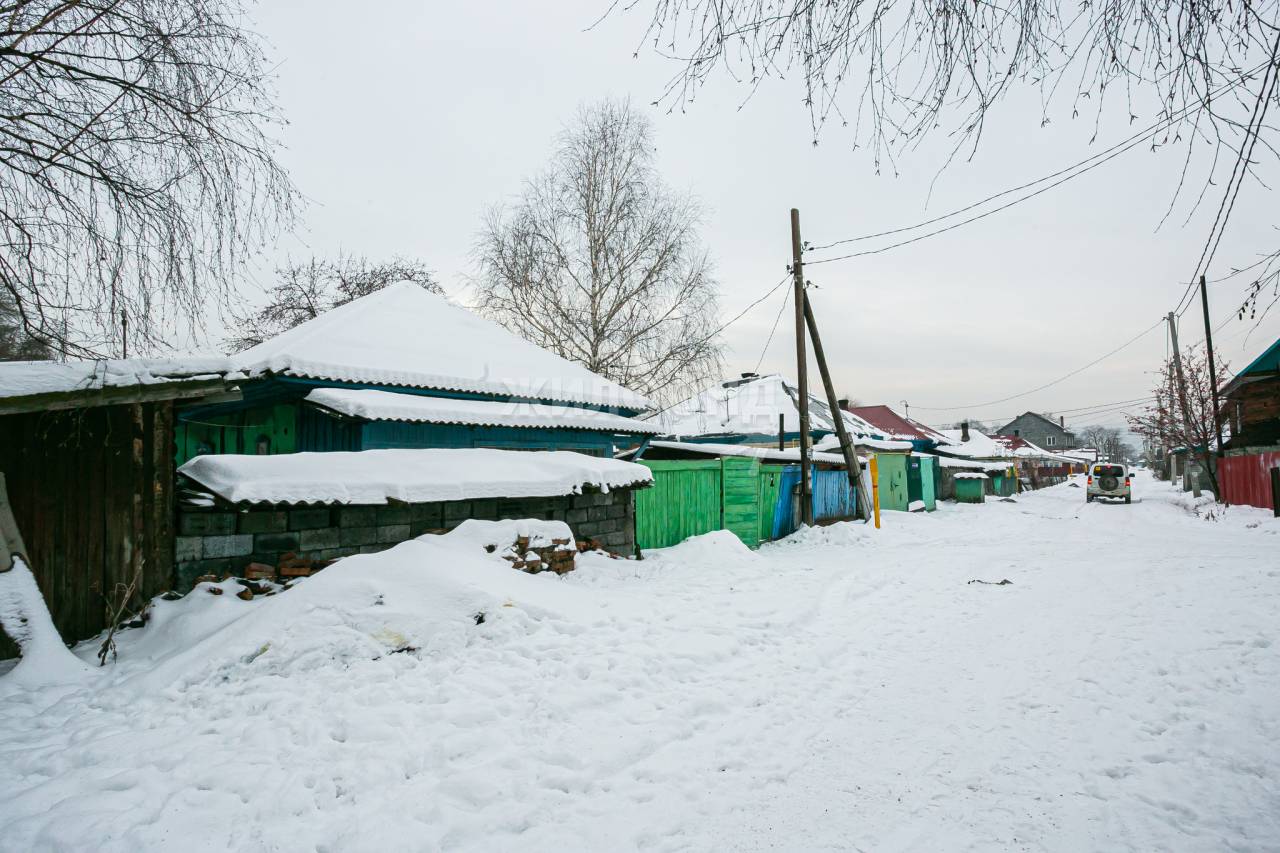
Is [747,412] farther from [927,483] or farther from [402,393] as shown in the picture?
[402,393]

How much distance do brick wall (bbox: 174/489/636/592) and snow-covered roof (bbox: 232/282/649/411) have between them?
3.05 meters

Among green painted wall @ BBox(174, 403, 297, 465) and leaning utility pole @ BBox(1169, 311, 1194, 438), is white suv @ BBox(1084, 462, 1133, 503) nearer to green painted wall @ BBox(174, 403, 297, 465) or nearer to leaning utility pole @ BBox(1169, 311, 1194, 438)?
leaning utility pole @ BBox(1169, 311, 1194, 438)

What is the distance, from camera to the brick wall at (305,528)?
15.3ft

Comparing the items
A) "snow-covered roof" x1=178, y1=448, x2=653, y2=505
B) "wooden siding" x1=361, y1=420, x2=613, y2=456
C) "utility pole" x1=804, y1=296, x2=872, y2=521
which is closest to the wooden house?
"wooden siding" x1=361, y1=420, x2=613, y2=456

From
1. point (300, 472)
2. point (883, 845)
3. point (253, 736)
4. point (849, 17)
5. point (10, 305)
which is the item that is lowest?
point (883, 845)

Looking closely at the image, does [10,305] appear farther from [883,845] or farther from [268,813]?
[883,845]

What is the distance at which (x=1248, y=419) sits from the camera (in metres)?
20.3

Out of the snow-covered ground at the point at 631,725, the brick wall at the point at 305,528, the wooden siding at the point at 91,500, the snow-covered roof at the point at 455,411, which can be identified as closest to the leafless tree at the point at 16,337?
the wooden siding at the point at 91,500

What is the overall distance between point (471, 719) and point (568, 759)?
2.28 ft

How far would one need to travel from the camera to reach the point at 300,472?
5.14 metres

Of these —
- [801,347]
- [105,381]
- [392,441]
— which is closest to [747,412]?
[801,347]

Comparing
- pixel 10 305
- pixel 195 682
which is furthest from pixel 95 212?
pixel 195 682

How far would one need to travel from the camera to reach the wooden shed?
404 cm

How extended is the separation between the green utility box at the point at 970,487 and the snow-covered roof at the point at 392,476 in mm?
23729
